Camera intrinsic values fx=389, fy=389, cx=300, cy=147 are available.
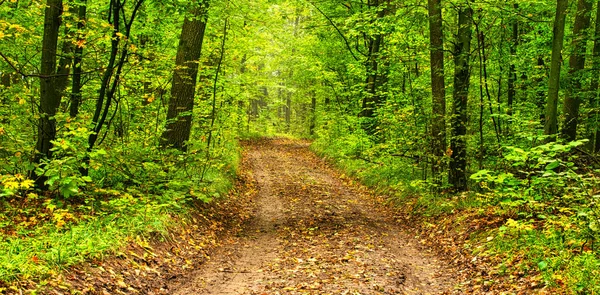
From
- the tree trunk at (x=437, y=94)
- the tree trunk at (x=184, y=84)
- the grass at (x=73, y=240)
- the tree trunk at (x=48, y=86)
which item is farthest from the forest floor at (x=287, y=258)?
the tree trunk at (x=48, y=86)

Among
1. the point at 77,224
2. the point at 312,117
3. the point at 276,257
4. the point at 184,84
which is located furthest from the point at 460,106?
the point at 312,117

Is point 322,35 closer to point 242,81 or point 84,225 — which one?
point 242,81

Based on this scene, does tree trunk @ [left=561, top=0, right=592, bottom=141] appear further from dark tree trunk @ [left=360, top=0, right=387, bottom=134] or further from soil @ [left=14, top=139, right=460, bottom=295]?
dark tree trunk @ [left=360, top=0, right=387, bottom=134]

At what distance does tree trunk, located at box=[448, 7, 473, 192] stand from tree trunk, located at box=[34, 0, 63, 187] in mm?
8539

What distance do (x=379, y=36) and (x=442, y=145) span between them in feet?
30.7

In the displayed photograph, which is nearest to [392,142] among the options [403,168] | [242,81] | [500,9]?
[403,168]

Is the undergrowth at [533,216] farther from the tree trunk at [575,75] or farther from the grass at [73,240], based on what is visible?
the grass at [73,240]

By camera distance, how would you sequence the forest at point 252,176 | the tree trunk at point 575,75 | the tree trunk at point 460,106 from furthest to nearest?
1. the tree trunk at point 575,75
2. the tree trunk at point 460,106
3. the forest at point 252,176

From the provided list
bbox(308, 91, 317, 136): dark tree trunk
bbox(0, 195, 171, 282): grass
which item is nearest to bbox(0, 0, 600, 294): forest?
bbox(0, 195, 171, 282): grass

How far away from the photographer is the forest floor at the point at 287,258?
544 centimetres

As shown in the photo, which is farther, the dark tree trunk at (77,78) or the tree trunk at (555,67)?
the dark tree trunk at (77,78)

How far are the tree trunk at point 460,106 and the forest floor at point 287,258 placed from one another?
183cm

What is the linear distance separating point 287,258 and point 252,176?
362 inches

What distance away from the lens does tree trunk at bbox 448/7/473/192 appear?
9.59m
